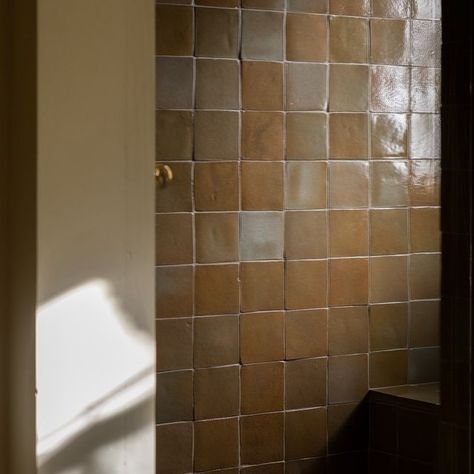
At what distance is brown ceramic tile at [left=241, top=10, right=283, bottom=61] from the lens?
3.00 metres

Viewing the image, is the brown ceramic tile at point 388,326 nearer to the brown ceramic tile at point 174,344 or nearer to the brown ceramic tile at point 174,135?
the brown ceramic tile at point 174,344

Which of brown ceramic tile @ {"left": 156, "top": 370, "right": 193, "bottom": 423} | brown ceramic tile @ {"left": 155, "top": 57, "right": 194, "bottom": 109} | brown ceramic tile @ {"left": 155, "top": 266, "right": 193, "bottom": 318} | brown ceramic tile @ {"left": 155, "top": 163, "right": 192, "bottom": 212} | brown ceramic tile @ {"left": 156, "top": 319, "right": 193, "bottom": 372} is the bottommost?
brown ceramic tile @ {"left": 156, "top": 370, "right": 193, "bottom": 423}

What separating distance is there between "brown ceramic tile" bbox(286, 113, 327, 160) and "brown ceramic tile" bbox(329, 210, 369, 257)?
222 mm

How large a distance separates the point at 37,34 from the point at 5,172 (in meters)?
0.39

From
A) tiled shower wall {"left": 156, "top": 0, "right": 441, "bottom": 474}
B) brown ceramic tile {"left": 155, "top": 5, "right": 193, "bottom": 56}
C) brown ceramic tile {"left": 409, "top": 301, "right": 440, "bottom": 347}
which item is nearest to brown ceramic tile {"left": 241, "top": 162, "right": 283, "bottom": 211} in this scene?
tiled shower wall {"left": 156, "top": 0, "right": 441, "bottom": 474}

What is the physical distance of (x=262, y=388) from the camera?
3.09 metres

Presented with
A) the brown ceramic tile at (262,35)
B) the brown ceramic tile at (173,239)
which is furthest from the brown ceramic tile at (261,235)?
the brown ceramic tile at (262,35)

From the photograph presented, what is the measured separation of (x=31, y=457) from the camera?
71.9 inches

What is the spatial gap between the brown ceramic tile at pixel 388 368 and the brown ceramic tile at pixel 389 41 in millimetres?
1050

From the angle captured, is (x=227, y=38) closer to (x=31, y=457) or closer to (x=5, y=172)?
(x=5, y=172)

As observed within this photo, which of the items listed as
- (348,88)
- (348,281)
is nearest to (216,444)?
(348,281)

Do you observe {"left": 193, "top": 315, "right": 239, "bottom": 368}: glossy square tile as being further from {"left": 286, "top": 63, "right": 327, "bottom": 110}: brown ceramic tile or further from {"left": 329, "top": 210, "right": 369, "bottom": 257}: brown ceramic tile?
{"left": 286, "top": 63, "right": 327, "bottom": 110}: brown ceramic tile

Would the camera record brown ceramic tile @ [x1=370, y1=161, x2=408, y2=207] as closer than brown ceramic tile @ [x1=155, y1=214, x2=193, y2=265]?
No

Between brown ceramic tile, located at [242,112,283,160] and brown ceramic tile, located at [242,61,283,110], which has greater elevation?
brown ceramic tile, located at [242,61,283,110]
